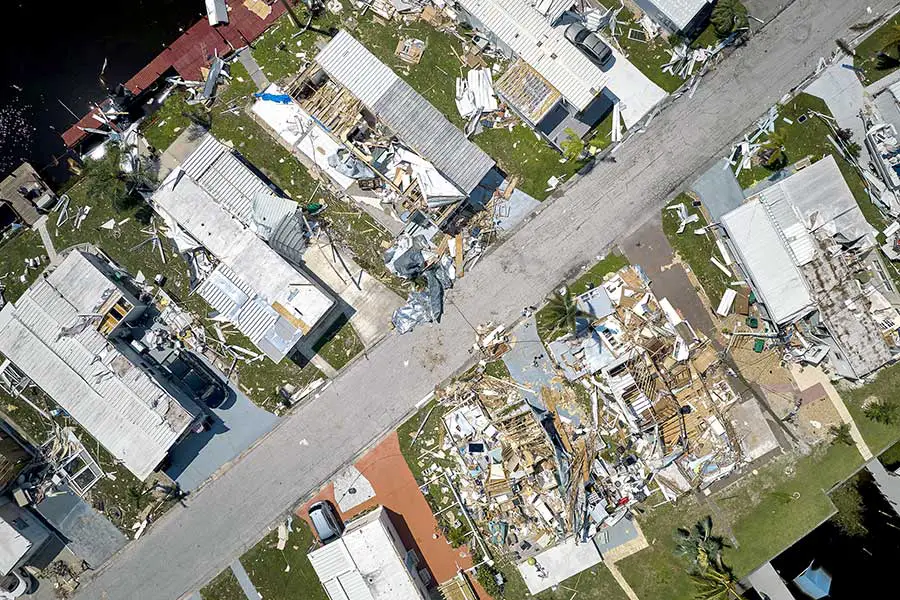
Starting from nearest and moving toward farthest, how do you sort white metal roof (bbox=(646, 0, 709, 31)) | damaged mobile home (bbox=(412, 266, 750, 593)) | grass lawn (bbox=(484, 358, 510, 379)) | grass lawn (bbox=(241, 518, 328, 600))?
white metal roof (bbox=(646, 0, 709, 31)) → damaged mobile home (bbox=(412, 266, 750, 593)) → grass lawn (bbox=(484, 358, 510, 379)) → grass lawn (bbox=(241, 518, 328, 600))

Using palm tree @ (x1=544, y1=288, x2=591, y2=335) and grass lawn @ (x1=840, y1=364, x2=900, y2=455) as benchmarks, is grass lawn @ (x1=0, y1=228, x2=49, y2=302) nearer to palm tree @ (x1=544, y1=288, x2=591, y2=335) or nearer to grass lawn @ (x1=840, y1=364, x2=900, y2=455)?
palm tree @ (x1=544, y1=288, x2=591, y2=335)

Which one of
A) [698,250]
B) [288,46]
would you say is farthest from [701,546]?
[288,46]

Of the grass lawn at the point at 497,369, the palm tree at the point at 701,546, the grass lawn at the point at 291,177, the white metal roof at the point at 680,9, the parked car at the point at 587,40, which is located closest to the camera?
the white metal roof at the point at 680,9

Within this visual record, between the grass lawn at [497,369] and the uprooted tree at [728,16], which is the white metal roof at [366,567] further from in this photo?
the uprooted tree at [728,16]

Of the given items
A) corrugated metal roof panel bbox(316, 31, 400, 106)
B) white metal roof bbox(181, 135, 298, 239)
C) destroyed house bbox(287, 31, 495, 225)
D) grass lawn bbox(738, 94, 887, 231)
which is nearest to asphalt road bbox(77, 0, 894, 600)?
grass lawn bbox(738, 94, 887, 231)

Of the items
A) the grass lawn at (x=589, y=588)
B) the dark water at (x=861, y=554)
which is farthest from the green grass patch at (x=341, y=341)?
the dark water at (x=861, y=554)

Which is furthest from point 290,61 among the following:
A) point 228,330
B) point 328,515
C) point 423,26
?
point 328,515
